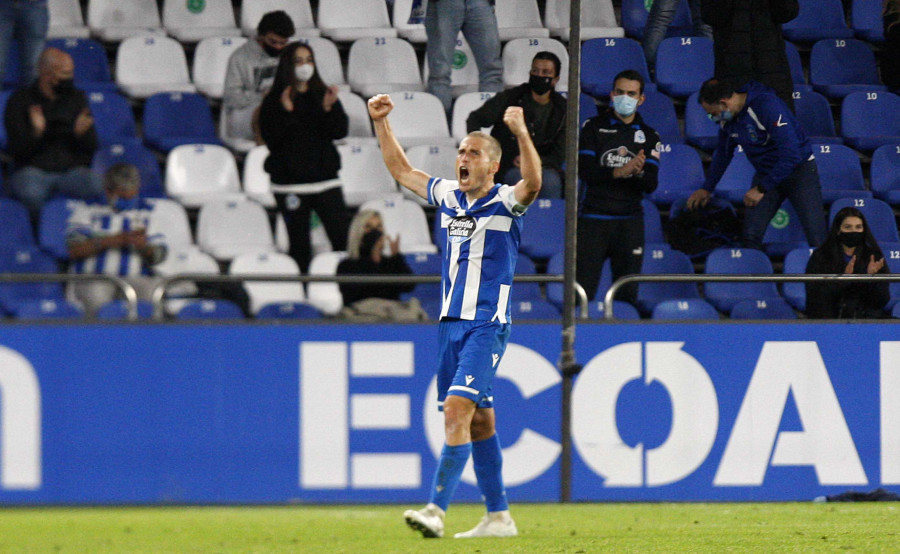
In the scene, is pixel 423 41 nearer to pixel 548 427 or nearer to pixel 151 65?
pixel 151 65

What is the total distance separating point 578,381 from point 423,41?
10.2ft

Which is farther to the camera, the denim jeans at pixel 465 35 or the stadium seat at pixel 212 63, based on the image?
the stadium seat at pixel 212 63

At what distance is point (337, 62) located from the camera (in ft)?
28.1

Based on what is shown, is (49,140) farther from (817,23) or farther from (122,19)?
(817,23)

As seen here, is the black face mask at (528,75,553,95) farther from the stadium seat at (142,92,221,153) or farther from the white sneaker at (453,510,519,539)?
the white sneaker at (453,510,519,539)

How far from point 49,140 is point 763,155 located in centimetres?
477

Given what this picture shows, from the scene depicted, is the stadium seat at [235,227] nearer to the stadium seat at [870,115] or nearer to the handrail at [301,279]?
the handrail at [301,279]

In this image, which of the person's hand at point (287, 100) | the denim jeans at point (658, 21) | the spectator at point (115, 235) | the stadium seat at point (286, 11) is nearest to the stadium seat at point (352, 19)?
the stadium seat at point (286, 11)

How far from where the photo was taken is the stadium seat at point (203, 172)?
766cm

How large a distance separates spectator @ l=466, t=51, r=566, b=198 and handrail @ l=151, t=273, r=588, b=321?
114 centimetres

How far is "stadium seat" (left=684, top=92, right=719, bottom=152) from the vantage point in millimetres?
8391

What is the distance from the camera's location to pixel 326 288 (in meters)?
6.89

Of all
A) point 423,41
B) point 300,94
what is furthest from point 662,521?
point 423,41

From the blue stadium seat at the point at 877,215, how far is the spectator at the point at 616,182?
142cm
